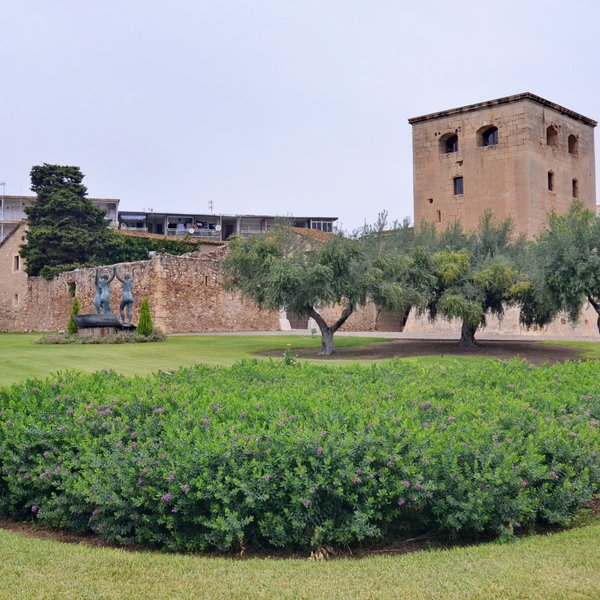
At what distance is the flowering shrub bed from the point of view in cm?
463

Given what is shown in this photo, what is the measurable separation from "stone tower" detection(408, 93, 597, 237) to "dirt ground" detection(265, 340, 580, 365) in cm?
1183

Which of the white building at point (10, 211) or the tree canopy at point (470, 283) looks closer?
the tree canopy at point (470, 283)

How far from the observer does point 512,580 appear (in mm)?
3951

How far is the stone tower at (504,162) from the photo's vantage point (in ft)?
119

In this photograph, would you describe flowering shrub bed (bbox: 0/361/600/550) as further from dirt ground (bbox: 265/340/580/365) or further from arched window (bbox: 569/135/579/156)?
arched window (bbox: 569/135/579/156)

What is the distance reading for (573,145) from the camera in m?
39.5

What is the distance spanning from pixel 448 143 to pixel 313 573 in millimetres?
37540

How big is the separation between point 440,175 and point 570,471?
116ft

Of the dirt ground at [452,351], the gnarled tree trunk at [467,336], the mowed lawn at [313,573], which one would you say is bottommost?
the mowed lawn at [313,573]

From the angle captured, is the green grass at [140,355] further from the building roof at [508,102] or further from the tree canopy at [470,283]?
the building roof at [508,102]

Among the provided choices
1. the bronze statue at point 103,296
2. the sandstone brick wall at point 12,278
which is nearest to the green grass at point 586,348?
the bronze statue at point 103,296

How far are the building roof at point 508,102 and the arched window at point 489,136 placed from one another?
45.9 inches

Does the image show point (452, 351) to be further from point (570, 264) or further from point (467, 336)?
point (570, 264)

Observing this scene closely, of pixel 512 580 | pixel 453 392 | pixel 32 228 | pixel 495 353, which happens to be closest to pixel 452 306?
pixel 495 353
